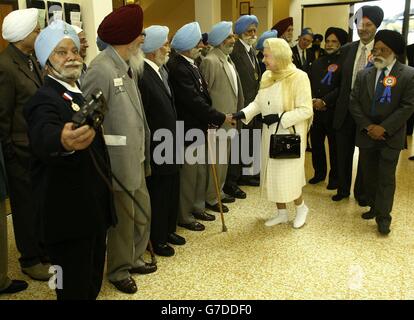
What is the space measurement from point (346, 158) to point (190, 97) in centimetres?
181

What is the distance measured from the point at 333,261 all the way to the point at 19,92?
7.94 feet

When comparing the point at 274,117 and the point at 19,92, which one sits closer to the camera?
the point at 19,92

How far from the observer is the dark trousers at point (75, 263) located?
1.88 metres

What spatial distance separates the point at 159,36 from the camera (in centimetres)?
274

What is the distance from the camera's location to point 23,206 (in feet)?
8.40

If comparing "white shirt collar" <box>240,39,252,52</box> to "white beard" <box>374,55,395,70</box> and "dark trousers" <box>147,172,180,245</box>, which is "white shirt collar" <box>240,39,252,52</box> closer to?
"white beard" <box>374,55,395,70</box>

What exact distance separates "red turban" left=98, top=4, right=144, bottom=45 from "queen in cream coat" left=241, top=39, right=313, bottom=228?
3.87ft

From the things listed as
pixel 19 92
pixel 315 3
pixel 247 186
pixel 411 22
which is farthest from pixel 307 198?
pixel 315 3

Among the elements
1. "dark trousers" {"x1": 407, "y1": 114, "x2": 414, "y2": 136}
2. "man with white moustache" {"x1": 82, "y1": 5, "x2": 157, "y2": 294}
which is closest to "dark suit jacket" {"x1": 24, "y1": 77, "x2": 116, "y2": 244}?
"man with white moustache" {"x1": 82, "y1": 5, "x2": 157, "y2": 294}

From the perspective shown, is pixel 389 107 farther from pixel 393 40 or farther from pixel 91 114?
pixel 91 114

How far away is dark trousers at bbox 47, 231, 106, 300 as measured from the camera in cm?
188

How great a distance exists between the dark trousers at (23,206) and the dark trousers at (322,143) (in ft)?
9.67

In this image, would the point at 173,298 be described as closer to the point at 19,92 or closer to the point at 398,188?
the point at 19,92

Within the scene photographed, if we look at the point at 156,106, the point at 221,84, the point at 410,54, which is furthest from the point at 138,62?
the point at 410,54
